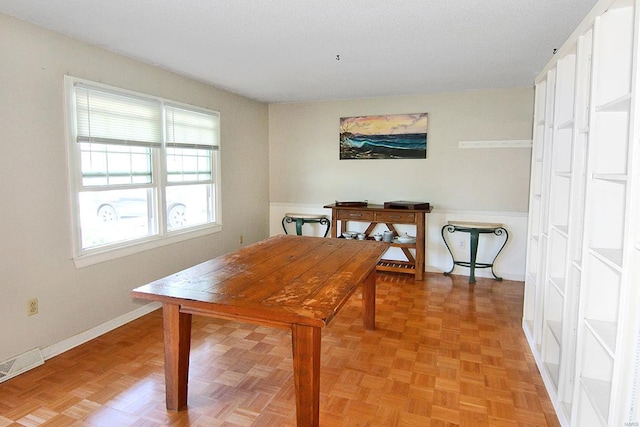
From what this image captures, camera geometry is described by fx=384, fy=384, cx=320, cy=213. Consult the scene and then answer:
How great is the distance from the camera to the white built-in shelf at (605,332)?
1.45 metres

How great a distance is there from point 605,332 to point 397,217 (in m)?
2.89

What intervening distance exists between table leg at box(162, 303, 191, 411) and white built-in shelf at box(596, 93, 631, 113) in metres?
2.04

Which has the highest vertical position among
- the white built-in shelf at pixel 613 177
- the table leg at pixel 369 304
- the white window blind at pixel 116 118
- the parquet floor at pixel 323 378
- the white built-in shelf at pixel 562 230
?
the white window blind at pixel 116 118

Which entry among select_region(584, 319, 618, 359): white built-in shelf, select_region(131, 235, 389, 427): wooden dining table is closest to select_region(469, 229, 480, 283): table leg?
select_region(131, 235, 389, 427): wooden dining table

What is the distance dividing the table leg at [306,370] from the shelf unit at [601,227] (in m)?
1.10

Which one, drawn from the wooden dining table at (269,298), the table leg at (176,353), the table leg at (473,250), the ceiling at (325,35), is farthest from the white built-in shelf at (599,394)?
the table leg at (473,250)

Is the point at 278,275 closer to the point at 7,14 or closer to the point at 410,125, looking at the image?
the point at 7,14

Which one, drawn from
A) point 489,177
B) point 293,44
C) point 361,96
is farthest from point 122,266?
point 489,177

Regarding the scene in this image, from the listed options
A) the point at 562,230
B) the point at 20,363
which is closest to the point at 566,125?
the point at 562,230

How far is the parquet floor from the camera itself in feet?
6.51

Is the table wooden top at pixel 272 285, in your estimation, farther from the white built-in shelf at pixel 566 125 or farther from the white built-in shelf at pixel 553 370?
the white built-in shelf at pixel 566 125

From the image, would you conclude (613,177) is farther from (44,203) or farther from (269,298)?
(44,203)

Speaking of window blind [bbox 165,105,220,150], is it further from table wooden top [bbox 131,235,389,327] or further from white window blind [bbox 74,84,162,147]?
table wooden top [bbox 131,235,389,327]

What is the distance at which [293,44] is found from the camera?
2.81m
